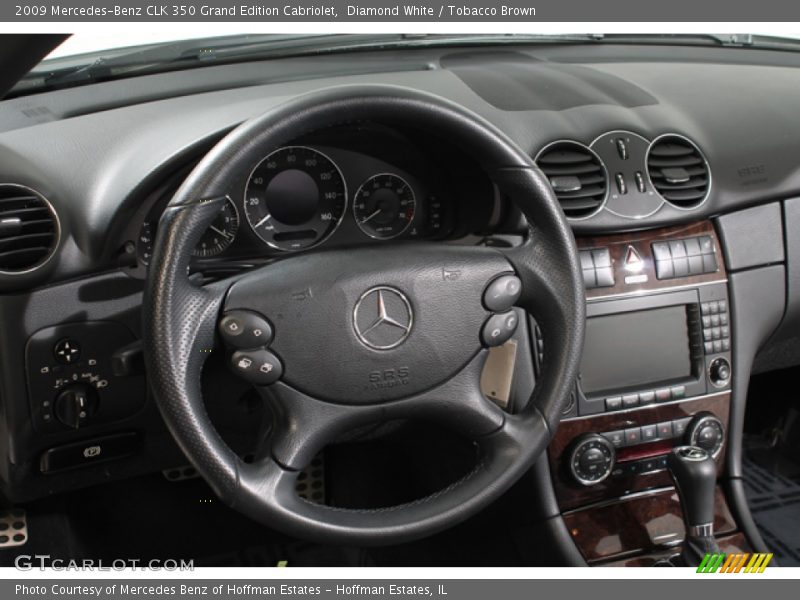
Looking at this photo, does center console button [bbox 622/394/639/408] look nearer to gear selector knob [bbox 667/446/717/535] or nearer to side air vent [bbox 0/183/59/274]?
gear selector knob [bbox 667/446/717/535]

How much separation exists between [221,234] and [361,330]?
334 millimetres

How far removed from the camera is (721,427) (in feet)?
6.27

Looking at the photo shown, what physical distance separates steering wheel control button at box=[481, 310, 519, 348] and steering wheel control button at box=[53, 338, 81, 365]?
64cm

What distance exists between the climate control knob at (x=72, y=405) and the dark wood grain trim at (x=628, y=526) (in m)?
0.88

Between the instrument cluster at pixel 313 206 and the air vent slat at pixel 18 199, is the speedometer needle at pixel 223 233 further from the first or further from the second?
the air vent slat at pixel 18 199

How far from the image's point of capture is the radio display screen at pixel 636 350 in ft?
5.92

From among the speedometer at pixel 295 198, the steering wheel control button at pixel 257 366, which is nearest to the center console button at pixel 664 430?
the speedometer at pixel 295 198

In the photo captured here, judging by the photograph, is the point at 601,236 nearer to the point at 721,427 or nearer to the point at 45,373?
the point at 721,427

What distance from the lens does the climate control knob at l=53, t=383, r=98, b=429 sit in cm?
154

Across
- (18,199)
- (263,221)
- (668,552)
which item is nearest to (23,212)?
(18,199)

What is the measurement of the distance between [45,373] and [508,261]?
28.9 inches

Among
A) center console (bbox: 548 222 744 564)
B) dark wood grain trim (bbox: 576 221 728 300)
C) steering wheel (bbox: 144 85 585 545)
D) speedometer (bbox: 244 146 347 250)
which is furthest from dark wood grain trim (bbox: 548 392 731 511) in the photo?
speedometer (bbox: 244 146 347 250)

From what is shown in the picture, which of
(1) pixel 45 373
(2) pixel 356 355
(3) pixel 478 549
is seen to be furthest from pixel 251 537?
(2) pixel 356 355

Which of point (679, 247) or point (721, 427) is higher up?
point (679, 247)
